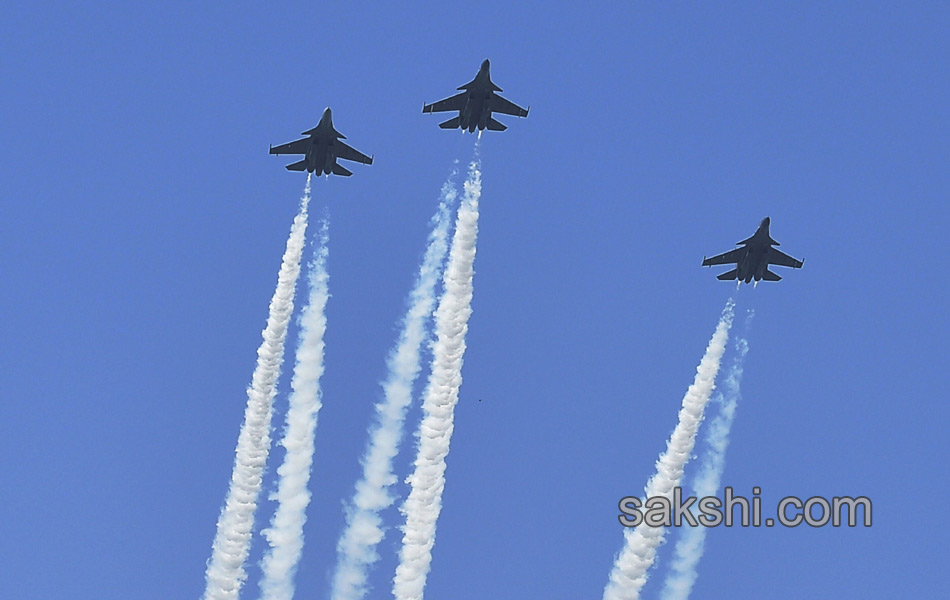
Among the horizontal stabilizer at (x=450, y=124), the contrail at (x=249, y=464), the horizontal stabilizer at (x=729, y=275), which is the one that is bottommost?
the contrail at (x=249, y=464)

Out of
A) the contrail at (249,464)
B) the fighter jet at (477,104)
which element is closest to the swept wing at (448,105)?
the fighter jet at (477,104)

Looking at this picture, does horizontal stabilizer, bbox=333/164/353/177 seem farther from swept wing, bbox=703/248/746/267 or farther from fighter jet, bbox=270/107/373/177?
swept wing, bbox=703/248/746/267

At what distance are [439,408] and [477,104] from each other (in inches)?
472

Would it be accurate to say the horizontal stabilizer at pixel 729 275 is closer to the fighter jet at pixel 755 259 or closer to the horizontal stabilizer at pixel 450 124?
the fighter jet at pixel 755 259

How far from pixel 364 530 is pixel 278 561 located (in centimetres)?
358

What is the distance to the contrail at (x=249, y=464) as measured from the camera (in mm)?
75938

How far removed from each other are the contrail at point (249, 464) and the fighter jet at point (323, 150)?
4.63 metres

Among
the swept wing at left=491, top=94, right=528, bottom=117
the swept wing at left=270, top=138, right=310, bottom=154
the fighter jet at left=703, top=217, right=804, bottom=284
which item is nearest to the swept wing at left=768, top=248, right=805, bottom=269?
the fighter jet at left=703, top=217, right=804, bottom=284

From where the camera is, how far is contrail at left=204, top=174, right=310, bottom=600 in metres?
75.9

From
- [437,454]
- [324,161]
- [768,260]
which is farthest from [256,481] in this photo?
[768,260]

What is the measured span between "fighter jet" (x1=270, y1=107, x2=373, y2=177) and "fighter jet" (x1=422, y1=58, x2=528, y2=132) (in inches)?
155

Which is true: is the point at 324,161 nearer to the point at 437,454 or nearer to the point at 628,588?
the point at 437,454

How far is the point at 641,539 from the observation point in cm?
7606

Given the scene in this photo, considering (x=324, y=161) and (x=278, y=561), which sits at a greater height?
(x=324, y=161)
